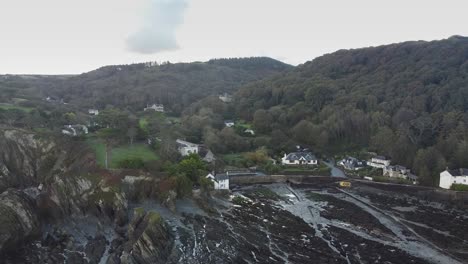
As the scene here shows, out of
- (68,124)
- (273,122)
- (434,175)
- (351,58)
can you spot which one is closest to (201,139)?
(273,122)

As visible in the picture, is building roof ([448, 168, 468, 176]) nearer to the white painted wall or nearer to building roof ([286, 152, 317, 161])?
the white painted wall

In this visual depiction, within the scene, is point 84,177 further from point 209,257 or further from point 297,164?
point 297,164

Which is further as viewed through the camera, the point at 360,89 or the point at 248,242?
the point at 360,89

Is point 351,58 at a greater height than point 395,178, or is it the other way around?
point 351,58

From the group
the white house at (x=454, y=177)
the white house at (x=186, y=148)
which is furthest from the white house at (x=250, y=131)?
the white house at (x=454, y=177)

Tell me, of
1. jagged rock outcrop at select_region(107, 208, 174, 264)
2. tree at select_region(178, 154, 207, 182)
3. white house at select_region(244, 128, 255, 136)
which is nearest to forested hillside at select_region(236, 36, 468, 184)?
white house at select_region(244, 128, 255, 136)

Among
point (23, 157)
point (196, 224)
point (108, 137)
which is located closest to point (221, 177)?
point (196, 224)

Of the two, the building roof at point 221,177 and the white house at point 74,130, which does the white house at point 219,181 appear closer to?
the building roof at point 221,177
